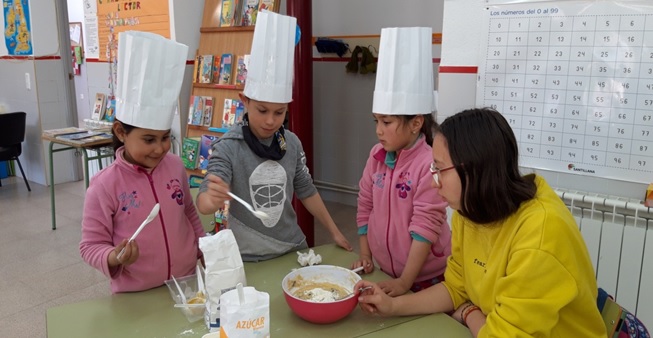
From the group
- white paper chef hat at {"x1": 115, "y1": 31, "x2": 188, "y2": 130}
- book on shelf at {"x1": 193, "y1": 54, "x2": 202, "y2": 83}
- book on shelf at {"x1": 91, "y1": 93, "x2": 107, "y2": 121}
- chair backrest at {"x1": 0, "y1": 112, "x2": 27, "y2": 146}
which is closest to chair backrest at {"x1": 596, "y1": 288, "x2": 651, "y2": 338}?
white paper chef hat at {"x1": 115, "y1": 31, "x2": 188, "y2": 130}

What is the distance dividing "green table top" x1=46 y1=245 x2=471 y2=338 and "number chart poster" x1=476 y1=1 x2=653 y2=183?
1.02m

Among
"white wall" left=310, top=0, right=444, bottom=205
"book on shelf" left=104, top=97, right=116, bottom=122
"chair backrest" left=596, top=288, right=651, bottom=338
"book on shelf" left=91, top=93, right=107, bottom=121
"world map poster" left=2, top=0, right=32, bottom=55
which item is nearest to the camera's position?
"chair backrest" left=596, top=288, right=651, bottom=338

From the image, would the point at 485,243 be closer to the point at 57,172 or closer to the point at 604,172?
the point at 604,172

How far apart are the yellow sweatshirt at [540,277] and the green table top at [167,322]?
0.18 meters

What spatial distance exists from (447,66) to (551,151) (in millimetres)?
559

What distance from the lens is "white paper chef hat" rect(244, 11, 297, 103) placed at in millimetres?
1645

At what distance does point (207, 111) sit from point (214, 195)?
2.63 meters

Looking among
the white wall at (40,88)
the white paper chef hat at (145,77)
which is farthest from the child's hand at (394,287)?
the white wall at (40,88)

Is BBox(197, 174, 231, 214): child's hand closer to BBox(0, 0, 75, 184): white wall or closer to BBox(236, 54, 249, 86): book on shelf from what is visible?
BBox(236, 54, 249, 86): book on shelf

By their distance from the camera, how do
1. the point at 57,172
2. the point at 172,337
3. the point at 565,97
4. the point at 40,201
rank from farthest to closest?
1. the point at 57,172
2. the point at 40,201
3. the point at 565,97
4. the point at 172,337

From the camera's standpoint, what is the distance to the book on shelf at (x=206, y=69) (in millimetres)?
3891

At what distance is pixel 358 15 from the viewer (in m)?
4.36

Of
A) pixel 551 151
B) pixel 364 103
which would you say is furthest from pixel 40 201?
pixel 551 151

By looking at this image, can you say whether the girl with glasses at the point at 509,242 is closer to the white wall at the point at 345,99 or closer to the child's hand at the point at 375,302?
the child's hand at the point at 375,302
